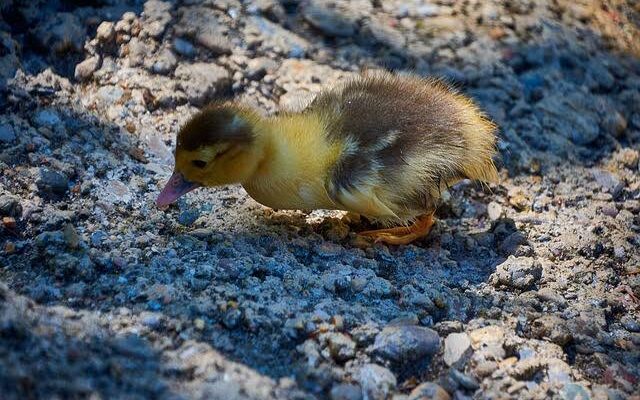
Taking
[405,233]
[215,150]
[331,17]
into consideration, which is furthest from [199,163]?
[331,17]

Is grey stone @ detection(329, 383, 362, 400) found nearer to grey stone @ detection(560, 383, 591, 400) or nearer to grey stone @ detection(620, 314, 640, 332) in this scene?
grey stone @ detection(560, 383, 591, 400)

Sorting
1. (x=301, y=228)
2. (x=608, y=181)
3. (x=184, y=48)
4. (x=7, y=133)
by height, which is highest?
(x=184, y=48)

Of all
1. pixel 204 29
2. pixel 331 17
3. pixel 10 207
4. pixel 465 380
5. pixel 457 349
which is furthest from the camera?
pixel 331 17

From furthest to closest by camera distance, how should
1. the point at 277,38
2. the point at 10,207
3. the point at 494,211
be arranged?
the point at 277,38, the point at 494,211, the point at 10,207

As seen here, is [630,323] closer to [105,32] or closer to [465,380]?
[465,380]

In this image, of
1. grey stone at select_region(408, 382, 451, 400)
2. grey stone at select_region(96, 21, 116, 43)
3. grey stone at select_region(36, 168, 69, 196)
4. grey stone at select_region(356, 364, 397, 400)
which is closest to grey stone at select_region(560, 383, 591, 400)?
grey stone at select_region(408, 382, 451, 400)
